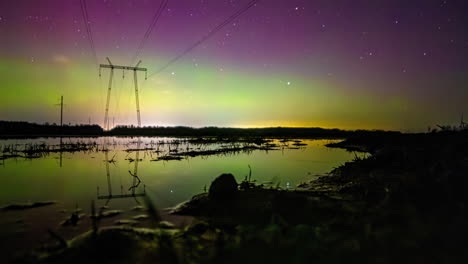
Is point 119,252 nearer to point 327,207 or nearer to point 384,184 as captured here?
point 327,207

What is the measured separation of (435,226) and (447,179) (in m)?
2.88

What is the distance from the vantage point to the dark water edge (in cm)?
549

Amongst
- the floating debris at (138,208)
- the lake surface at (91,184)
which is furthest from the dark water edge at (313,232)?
the lake surface at (91,184)

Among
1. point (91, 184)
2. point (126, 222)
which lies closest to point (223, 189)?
point (126, 222)

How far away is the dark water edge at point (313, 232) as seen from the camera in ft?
18.0

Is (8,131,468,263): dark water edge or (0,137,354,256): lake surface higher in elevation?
(8,131,468,263): dark water edge

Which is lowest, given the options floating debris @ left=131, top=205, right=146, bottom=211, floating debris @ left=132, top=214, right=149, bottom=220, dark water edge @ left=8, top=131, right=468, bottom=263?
floating debris @ left=131, top=205, right=146, bottom=211

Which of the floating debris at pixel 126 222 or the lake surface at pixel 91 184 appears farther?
the lake surface at pixel 91 184

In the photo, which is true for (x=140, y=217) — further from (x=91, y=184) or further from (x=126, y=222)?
(x=91, y=184)

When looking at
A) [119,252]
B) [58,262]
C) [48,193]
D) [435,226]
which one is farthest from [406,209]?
[48,193]

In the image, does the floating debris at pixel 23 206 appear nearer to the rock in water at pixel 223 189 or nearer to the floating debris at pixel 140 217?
the floating debris at pixel 140 217

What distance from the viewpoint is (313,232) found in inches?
251

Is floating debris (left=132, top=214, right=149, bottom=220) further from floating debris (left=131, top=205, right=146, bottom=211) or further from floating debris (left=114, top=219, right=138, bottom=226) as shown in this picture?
floating debris (left=131, top=205, right=146, bottom=211)

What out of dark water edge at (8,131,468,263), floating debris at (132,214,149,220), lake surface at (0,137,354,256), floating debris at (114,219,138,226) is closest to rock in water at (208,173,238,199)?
dark water edge at (8,131,468,263)
